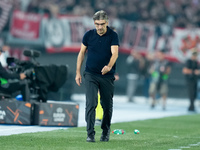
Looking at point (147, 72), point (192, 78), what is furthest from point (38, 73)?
point (147, 72)

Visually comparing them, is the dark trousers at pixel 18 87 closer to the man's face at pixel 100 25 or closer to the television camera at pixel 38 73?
the television camera at pixel 38 73

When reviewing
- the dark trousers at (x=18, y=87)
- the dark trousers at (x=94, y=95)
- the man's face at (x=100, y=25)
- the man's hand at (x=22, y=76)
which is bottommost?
the dark trousers at (x=18, y=87)

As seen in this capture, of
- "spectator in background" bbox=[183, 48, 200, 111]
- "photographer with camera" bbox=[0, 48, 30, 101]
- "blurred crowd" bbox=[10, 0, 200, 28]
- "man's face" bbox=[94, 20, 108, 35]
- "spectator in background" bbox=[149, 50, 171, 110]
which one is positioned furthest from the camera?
"blurred crowd" bbox=[10, 0, 200, 28]

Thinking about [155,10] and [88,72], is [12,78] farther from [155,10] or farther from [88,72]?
[155,10]

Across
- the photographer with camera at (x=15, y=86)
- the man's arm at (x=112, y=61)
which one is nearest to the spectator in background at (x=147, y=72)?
the photographer with camera at (x=15, y=86)

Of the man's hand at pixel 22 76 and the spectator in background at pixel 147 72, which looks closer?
the man's hand at pixel 22 76

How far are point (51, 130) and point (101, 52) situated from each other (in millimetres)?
2798

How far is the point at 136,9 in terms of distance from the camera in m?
27.6

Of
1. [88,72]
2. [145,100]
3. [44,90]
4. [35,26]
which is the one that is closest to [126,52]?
[145,100]

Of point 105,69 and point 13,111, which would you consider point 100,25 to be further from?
point 13,111

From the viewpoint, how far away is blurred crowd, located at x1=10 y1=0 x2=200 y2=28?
1011 inches

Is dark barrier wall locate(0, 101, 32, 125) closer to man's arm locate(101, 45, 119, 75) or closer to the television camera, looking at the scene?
the television camera

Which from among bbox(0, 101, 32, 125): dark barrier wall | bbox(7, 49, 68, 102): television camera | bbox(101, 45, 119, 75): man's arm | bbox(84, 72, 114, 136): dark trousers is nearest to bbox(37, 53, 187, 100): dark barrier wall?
bbox(7, 49, 68, 102): television camera

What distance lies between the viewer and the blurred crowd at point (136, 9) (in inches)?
1011
